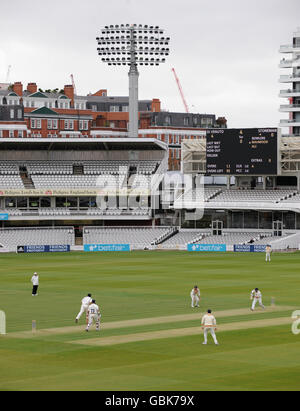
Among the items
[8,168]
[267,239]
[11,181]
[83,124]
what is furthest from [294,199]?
[83,124]

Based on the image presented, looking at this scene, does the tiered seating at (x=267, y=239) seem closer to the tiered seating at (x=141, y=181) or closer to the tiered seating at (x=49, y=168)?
the tiered seating at (x=141, y=181)

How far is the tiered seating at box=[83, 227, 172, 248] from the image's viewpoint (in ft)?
277

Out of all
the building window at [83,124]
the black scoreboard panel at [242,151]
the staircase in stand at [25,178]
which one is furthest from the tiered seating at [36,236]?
the building window at [83,124]

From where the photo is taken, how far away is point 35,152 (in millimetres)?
92438

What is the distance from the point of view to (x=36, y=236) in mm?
83938

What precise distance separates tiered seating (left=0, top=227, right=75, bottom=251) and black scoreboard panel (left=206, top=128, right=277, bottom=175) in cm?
1525

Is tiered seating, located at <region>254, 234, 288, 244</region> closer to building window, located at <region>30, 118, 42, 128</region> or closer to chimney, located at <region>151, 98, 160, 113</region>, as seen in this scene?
building window, located at <region>30, 118, 42, 128</region>

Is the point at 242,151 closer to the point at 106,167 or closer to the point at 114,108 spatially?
the point at 106,167

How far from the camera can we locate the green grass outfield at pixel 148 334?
2264 centimetres

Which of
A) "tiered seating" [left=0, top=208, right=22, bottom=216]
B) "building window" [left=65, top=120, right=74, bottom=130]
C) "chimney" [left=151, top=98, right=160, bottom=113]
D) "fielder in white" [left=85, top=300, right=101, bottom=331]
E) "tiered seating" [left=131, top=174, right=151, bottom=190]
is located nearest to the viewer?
"fielder in white" [left=85, top=300, right=101, bottom=331]

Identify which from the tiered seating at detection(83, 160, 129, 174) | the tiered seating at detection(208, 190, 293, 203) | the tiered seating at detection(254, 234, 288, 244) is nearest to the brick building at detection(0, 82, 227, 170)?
the tiered seating at detection(83, 160, 129, 174)

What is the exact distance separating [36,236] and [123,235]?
8.48 m

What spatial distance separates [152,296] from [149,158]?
168 ft
